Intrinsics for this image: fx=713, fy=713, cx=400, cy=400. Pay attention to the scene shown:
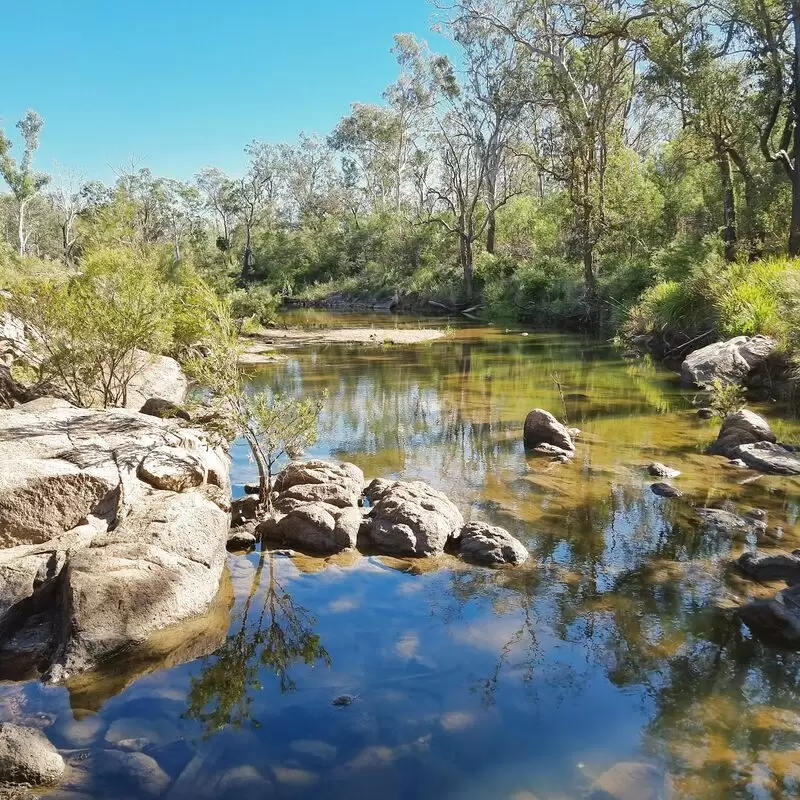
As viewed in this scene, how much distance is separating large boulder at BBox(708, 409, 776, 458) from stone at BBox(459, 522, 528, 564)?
4449 mm

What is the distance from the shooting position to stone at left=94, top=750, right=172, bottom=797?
3.63 meters

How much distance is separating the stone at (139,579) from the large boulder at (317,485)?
1.48 m

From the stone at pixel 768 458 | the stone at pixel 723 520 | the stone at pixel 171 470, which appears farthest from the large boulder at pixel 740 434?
the stone at pixel 171 470

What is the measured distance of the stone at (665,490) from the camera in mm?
8016

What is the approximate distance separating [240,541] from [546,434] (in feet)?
16.4

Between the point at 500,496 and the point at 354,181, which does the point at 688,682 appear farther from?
the point at 354,181

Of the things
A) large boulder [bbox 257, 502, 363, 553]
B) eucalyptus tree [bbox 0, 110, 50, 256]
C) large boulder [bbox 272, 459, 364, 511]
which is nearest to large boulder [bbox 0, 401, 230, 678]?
large boulder [bbox 257, 502, 363, 553]

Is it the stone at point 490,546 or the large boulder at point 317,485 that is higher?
the large boulder at point 317,485

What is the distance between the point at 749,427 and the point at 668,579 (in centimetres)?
453

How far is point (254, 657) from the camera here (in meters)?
4.96

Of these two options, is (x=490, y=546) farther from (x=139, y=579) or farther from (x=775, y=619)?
(x=139, y=579)

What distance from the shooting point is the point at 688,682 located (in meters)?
4.55

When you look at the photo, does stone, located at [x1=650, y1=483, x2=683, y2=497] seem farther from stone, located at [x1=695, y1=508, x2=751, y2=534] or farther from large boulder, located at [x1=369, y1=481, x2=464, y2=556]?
large boulder, located at [x1=369, y1=481, x2=464, y2=556]

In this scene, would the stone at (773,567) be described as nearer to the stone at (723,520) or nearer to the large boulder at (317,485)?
the stone at (723,520)
